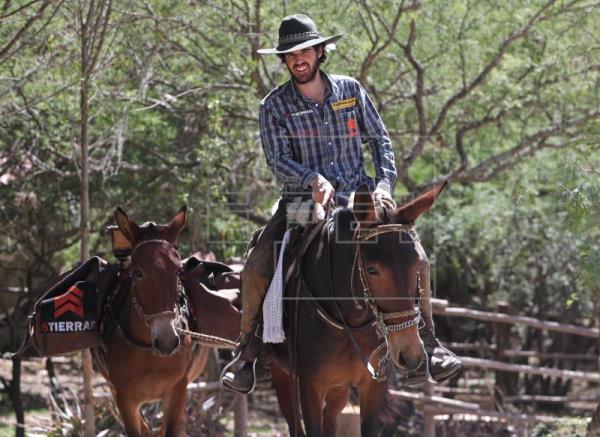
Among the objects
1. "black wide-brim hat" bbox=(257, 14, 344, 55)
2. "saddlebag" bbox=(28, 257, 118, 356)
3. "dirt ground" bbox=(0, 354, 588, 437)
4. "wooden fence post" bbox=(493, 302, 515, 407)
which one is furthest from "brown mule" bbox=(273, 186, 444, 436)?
"wooden fence post" bbox=(493, 302, 515, 407)

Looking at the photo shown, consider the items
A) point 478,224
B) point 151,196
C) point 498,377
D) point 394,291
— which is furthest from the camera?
point 478,224

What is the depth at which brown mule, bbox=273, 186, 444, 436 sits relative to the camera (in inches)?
212

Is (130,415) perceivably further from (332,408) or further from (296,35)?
(296,35)

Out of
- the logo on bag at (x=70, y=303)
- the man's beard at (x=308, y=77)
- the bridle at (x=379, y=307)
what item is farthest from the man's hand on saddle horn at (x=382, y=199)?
the logo on bag at (x=70, y=303)

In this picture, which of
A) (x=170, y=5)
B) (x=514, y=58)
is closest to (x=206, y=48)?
(x=170, y=5)

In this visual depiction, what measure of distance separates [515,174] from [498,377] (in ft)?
8.83

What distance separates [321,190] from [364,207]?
16.6 inches

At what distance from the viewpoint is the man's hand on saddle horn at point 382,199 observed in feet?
18.6

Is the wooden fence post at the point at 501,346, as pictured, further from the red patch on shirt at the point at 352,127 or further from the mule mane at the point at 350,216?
the mule mane at the point at 350,216

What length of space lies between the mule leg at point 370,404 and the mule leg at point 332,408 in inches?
15.9

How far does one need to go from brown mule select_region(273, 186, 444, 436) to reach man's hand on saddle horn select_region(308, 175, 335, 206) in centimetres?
11

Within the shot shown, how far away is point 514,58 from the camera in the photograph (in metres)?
11.8

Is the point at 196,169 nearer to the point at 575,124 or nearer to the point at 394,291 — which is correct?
the point at 575,124

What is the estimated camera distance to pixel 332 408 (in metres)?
6.50
